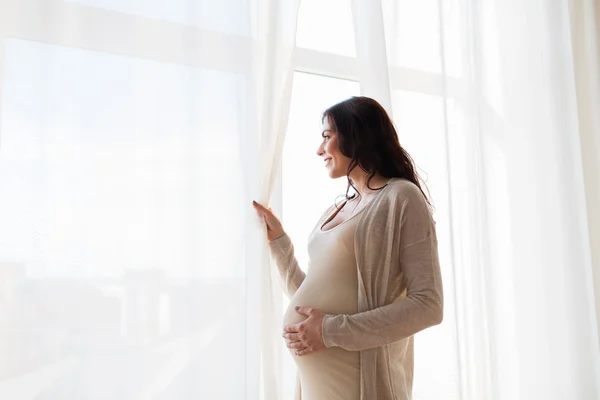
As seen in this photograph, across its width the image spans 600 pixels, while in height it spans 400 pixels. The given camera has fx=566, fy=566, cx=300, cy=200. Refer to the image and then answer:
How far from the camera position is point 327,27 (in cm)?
174

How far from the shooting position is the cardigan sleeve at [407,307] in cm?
111

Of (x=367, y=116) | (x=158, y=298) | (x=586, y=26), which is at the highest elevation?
(x=586, y=26)

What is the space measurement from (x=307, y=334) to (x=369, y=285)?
16cm

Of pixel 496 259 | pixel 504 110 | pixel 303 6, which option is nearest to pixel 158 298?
pixel 303 6

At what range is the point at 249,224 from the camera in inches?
53.7

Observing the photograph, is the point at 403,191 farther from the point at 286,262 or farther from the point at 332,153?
the point at 286,262

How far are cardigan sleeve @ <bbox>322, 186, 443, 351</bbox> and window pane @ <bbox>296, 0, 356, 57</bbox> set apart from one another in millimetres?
742

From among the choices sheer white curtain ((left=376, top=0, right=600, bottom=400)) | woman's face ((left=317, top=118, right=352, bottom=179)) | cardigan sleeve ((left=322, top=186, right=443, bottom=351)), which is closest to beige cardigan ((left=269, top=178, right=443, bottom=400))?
cardigan sleeve ((left=322, top=186, right=443, bottom=351))

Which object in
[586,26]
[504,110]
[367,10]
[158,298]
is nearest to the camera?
[158,298]

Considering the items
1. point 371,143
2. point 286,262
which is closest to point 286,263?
point 286,262

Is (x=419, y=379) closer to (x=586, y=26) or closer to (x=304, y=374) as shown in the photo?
Answer: (x=304, y=374)

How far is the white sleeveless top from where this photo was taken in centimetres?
117

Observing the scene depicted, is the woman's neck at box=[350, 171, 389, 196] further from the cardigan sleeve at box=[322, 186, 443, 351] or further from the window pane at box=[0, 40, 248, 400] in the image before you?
the window pane at box=[0, 40, 248, 400]

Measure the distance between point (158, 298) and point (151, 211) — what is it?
196 mm
